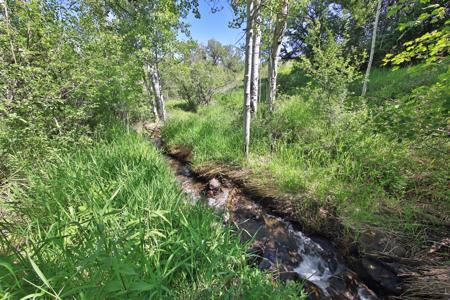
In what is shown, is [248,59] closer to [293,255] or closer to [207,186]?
[207,186]

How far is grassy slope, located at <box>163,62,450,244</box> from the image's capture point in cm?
256

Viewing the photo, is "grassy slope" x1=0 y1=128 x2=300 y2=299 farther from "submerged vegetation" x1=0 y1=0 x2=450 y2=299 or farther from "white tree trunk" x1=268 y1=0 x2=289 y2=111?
"white tree trunk" x1=268 y1=0 x2=289 y2=111

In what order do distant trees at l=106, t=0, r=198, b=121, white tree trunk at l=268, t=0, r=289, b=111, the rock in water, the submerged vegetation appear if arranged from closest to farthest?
the submerged vegetation
the rock in water
white tree trunk at l=268, t=0, r=289, b=111
distant trees at l=106, t=0, r=198, b=121

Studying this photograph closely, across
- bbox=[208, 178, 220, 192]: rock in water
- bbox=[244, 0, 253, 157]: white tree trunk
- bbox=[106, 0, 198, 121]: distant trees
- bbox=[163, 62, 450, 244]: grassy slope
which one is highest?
bbox=[106, 0, 198, 121]: distant trees

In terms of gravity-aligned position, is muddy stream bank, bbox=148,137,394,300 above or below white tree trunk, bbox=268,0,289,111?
below

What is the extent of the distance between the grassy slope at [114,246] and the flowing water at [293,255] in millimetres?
408

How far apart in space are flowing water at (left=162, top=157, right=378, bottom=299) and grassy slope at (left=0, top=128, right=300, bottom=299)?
41 centimetres

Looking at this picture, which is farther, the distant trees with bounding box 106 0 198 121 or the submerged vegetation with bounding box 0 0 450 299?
the distant trees with bounding box 106 0 198 121

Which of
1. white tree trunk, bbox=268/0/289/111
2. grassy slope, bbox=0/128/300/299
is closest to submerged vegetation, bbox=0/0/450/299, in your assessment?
grassy slope, bbox=0/128/300/299

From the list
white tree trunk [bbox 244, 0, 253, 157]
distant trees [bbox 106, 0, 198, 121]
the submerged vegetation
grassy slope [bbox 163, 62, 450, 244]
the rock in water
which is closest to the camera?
the submerged vegetation

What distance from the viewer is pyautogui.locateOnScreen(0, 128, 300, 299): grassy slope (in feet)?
3.90

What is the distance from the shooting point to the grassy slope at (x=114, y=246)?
46.8 inches

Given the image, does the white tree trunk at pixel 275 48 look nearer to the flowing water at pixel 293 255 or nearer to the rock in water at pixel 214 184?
the rock in water at pixel 214 184

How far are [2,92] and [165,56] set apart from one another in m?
6.30
